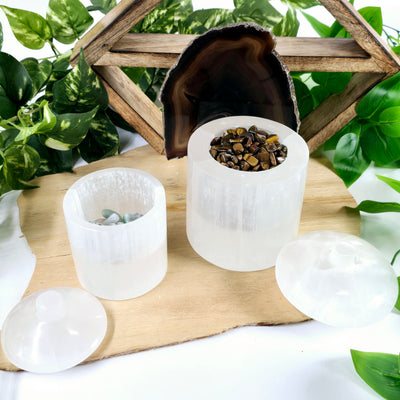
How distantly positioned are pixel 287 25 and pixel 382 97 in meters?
0.17

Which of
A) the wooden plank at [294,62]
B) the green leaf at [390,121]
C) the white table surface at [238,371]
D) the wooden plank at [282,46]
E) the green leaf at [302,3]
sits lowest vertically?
the white table surface at [238,371]

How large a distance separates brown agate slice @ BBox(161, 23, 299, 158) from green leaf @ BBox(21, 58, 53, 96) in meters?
0.19

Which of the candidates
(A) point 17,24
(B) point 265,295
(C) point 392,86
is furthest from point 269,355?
(A) point 17,24

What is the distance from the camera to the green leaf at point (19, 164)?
61cm

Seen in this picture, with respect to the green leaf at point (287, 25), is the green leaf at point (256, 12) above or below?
→ above

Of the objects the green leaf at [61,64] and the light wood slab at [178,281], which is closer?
the light wood slab at [178,281]

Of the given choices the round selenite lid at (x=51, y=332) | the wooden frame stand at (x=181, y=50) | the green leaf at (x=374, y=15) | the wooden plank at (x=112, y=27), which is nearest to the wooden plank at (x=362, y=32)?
the wooden frame stand at (x=181, y=50)

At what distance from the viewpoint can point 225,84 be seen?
0.64m

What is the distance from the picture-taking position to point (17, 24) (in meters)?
0.68

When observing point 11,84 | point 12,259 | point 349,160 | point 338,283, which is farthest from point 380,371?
point 11,84

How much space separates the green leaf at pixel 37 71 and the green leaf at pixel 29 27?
0.03m

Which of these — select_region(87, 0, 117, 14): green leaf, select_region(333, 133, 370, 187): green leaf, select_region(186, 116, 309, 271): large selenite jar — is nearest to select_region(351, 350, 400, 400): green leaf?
select_region(186, 116, 309, 271): large selenite jar

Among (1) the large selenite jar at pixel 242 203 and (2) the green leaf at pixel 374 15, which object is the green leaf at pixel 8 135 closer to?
(1) the large selenite jar at pixel 242 203

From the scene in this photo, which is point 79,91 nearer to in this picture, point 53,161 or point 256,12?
point 53,161
